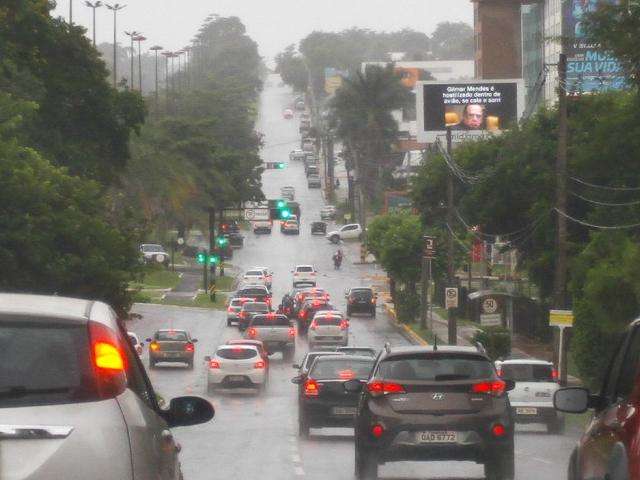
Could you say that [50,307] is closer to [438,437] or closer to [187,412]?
[187,412]

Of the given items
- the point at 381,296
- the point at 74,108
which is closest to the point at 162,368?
the point at 74,108

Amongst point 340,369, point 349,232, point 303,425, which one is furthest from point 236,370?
point 349,232

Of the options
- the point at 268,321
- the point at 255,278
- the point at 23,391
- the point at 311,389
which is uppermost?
the point at 23,391

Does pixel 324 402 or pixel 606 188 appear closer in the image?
pixel 324 402

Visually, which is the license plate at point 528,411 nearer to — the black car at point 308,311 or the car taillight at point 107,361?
the car taillight at point 107,361

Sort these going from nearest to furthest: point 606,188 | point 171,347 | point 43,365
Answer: point 43,365
point 606,188
point 171,347

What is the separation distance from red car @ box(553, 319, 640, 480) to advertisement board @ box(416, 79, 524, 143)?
91505 mm

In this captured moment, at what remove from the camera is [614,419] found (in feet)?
22.4

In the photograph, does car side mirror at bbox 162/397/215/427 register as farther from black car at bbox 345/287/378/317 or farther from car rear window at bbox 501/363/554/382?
black car at bbox 345/287/378/317

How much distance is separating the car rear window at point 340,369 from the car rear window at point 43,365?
72.5 ft

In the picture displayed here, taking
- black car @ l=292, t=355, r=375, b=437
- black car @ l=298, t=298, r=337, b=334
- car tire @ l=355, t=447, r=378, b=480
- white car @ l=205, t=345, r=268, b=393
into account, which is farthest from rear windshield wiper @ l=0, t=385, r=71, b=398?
black car @ l=298, t=298, r=337, b=334

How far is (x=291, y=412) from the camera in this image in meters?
35.9

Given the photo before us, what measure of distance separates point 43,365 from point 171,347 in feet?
154

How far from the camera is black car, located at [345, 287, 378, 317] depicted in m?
76.3
